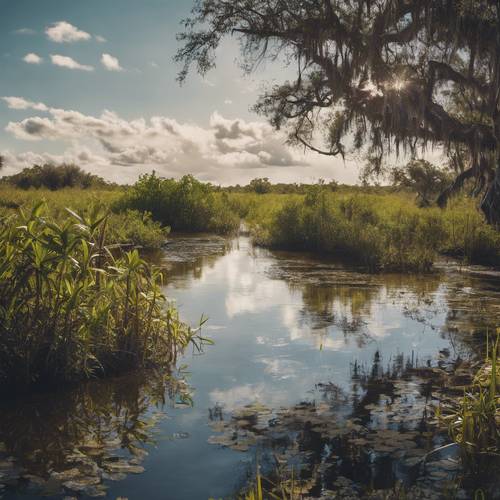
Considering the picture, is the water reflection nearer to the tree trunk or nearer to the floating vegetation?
the floating vegetation

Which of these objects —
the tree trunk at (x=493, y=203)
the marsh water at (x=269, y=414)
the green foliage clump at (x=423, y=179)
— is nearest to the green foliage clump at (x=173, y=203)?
the green foliage clump at (x=423, y=179)

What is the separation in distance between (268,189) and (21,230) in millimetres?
44491

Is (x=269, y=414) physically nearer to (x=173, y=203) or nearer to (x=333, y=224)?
(x=333, y=224)

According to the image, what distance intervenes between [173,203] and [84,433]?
644 inches

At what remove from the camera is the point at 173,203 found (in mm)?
20031

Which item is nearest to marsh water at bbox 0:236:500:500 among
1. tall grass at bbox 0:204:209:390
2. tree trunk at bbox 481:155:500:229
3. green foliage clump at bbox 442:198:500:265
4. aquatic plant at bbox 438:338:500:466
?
aquatic plant at bbox 438:338:500:466

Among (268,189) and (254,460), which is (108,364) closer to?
(254,460)

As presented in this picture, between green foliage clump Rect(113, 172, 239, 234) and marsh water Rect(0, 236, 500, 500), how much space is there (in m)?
12.1

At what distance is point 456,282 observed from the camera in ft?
34.6

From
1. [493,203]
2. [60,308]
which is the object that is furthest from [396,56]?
[60,308]

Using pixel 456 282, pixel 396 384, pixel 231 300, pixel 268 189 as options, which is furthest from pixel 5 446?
pixel 268 189

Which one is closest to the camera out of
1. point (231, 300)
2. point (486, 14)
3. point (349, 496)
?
point (349, 496)

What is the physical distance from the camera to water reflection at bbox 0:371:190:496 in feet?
11.0

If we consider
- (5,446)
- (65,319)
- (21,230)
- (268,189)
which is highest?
(268,189)
